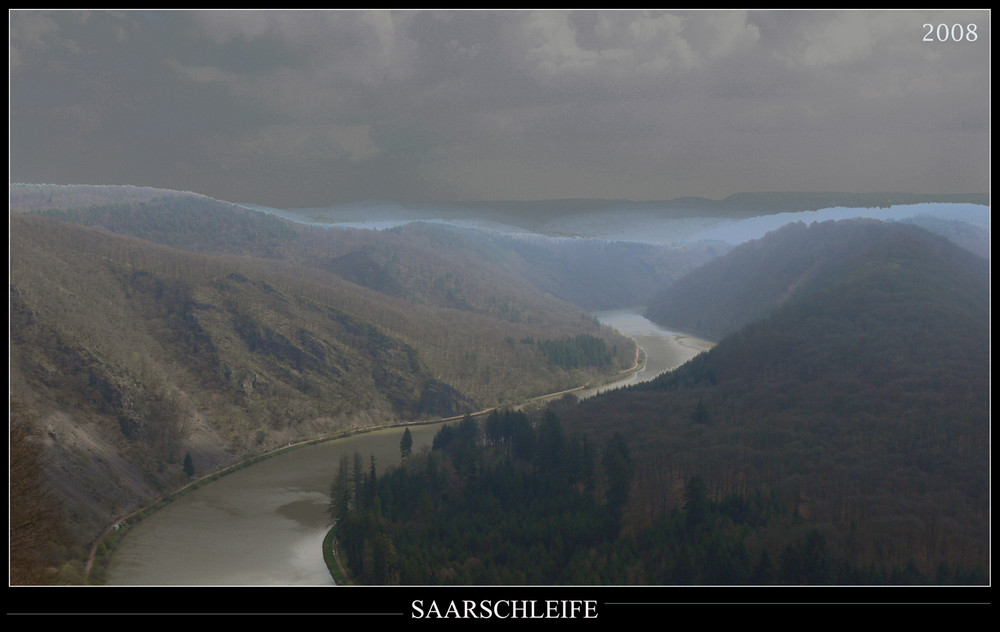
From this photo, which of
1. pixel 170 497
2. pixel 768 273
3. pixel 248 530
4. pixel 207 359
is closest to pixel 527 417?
pixel 248 530

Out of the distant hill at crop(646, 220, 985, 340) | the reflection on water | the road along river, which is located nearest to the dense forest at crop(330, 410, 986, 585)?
the road along river

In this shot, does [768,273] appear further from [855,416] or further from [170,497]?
[170,497]

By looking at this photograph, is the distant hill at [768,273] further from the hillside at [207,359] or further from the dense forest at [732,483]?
the dense forest at [732,483]

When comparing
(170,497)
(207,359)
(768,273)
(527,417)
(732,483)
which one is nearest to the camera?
(732,483)

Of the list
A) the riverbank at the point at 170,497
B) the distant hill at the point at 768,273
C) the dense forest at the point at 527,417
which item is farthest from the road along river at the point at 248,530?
the distant hill at the point at 768,273
